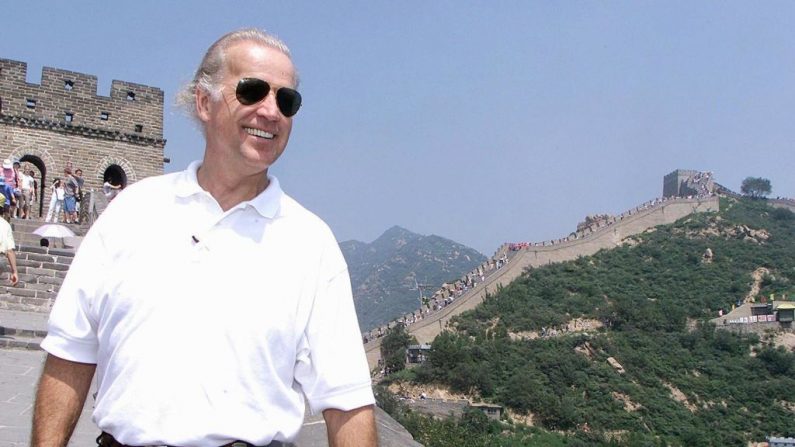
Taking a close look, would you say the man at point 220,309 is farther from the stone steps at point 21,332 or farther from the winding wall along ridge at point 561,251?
the winding wall along ridge at point 561,251

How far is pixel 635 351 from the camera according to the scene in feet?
150

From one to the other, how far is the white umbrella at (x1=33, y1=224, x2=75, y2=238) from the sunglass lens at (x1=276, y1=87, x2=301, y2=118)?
1028cm

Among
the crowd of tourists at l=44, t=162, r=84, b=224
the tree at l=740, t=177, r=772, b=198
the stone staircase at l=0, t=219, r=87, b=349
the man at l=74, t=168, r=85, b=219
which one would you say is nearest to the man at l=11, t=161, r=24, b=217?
the crowd of tourists at l=44, t=162, r=84, b=224

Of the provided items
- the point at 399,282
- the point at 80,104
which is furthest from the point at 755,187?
the point at 399,282

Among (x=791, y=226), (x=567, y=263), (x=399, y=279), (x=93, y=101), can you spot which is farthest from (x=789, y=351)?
(x=399, y=279)

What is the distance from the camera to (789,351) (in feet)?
151

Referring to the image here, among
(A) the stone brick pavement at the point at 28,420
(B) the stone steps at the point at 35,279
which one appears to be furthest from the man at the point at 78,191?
(A) the stone brick pavement at the point at 28,420

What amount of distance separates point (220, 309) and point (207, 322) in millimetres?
36

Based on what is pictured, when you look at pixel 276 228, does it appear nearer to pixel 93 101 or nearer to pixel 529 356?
pixel 93 101

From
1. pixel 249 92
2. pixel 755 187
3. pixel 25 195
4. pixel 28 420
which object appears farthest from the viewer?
pixel 755 187

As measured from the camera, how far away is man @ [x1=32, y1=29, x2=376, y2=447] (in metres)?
1.65

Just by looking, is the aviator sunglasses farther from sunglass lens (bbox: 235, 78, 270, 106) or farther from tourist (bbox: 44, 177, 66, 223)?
tourist (bbox: 44, 177, 66, 223)

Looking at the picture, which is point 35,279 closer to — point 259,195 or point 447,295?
point 259,195

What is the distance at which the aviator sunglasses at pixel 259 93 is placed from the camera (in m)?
1.79
